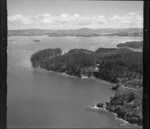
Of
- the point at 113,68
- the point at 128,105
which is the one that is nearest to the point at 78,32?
the point at 113,68

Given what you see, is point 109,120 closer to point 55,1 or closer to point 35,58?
point 35,58

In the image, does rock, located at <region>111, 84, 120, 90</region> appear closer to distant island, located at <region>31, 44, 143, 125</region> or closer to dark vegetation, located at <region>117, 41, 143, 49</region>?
distant island, located at <region>31, 44, 143, 125</region>

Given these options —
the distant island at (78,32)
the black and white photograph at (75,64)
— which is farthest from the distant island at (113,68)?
the distant island at (78,32)

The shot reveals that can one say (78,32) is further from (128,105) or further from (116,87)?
(128,105)

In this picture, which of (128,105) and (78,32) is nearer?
(128,105)

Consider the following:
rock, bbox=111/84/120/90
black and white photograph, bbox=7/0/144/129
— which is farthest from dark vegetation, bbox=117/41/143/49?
rock, bbox=111/84/120/90

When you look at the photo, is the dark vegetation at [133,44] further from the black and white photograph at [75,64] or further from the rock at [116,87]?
the rock at [116,87]
